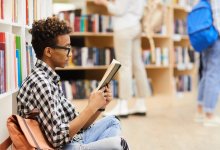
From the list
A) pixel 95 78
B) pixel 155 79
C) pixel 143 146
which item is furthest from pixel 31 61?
pixel 155 79

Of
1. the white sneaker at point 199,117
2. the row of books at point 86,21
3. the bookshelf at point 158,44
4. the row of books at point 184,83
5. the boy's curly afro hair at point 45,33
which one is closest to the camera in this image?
the boy's curly afro hair at point 45,33

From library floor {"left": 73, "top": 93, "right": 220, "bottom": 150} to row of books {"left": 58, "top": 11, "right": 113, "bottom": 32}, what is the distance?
3.35ft

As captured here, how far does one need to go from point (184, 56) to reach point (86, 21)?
60.7 inches

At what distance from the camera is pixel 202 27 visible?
10.9ft

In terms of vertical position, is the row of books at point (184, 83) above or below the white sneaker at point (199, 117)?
above

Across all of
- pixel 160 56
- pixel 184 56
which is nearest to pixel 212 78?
pixel 160 56

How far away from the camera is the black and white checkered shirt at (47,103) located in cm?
A: 151

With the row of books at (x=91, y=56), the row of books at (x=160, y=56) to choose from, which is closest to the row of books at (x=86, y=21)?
the row of books at (x=91, y=56)

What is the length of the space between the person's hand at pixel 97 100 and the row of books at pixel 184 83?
13.7ft

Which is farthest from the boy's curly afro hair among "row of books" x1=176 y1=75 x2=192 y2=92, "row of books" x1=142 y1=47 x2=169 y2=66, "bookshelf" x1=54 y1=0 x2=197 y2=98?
"row of books" x1=176 y1=75 x2=192 y2=92

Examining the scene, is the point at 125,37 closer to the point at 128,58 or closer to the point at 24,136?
the point at 128,58

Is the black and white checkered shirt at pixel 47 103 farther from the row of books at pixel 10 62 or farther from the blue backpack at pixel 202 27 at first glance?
the blue backpack at pixel 202 27

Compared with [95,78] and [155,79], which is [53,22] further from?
[155,79]

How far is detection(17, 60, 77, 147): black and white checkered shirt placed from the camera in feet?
4.97
